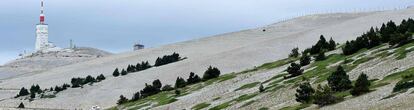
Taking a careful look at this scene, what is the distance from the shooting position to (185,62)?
146 metres

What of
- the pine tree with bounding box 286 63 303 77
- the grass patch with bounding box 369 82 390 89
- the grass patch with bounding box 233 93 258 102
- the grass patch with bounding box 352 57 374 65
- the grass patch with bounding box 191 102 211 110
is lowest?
the grass patch with bounding box 191 102 211 110

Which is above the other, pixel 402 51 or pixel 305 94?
pixel 402 51

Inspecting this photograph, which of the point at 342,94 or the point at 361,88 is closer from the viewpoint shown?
the point at 361,88

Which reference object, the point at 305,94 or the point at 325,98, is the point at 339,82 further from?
the point at 325,98

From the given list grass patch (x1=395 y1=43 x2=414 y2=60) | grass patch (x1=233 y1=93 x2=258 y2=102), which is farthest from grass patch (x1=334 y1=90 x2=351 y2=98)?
grass patch (x1=233 y1=93 x2=258 y2=102)

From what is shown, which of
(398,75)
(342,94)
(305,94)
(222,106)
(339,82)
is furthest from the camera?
(222,106)

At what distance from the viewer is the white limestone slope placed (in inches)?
4783

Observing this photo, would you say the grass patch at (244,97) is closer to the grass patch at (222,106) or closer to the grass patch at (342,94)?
the grass patch at (222,106)

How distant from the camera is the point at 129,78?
13512 cm

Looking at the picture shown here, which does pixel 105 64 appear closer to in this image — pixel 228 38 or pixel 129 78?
pixel 228 38

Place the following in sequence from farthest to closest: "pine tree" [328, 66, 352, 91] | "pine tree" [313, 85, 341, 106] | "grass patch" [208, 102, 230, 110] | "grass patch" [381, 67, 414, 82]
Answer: "grass patch" [208, 102, 230, 110]
"pine tree" [328, 66, 352, 91]
"grass patch" [381, 67, 414, 82]
"pine tree" [313, 85, 341, 106]

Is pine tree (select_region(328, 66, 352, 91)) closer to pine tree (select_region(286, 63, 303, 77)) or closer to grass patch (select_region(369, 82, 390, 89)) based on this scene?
grass patch (select_region(369, 82, 390, 89))

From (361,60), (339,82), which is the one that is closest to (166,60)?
(361,60)

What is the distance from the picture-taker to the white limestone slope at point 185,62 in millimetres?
121500
